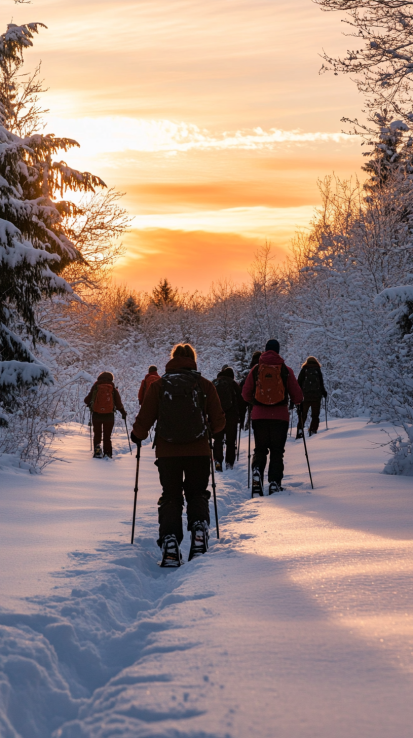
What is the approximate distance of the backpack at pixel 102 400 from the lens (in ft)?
46.7

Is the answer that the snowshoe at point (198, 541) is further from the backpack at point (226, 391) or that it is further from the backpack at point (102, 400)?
the backpack at point (102, 400)

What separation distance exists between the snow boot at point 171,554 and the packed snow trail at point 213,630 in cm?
15

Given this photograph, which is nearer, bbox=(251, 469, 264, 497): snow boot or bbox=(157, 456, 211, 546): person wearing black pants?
bbox=(157, 456, 211, 546): person wearing black pants

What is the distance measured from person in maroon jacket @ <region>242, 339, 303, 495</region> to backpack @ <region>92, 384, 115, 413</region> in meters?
5.55

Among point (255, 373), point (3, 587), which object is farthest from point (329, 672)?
point (255, 373)

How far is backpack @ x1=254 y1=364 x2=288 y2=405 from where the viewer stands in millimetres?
9117

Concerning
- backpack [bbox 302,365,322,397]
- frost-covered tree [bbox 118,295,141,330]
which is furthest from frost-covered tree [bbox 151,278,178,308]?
backpack [bbox 302,365,322,397]

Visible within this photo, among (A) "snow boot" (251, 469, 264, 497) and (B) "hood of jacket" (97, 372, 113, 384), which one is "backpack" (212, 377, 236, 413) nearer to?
(B) "hood of jacket" (97, 372, 113, 384)

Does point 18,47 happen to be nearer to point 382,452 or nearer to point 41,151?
point 41,151

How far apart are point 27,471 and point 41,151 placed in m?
9.15

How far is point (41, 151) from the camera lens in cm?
1614

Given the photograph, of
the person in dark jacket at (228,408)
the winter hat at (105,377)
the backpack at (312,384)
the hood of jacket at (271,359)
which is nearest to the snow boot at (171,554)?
the hood of jacket at (271,359)

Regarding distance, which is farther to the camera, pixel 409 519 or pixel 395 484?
pixel 395 484

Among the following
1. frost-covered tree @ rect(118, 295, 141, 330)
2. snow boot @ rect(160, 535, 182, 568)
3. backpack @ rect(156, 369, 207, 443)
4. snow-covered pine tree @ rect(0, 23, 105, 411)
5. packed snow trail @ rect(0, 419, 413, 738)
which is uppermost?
frost-covered tree @ rect(118, 295, 141, 330)
